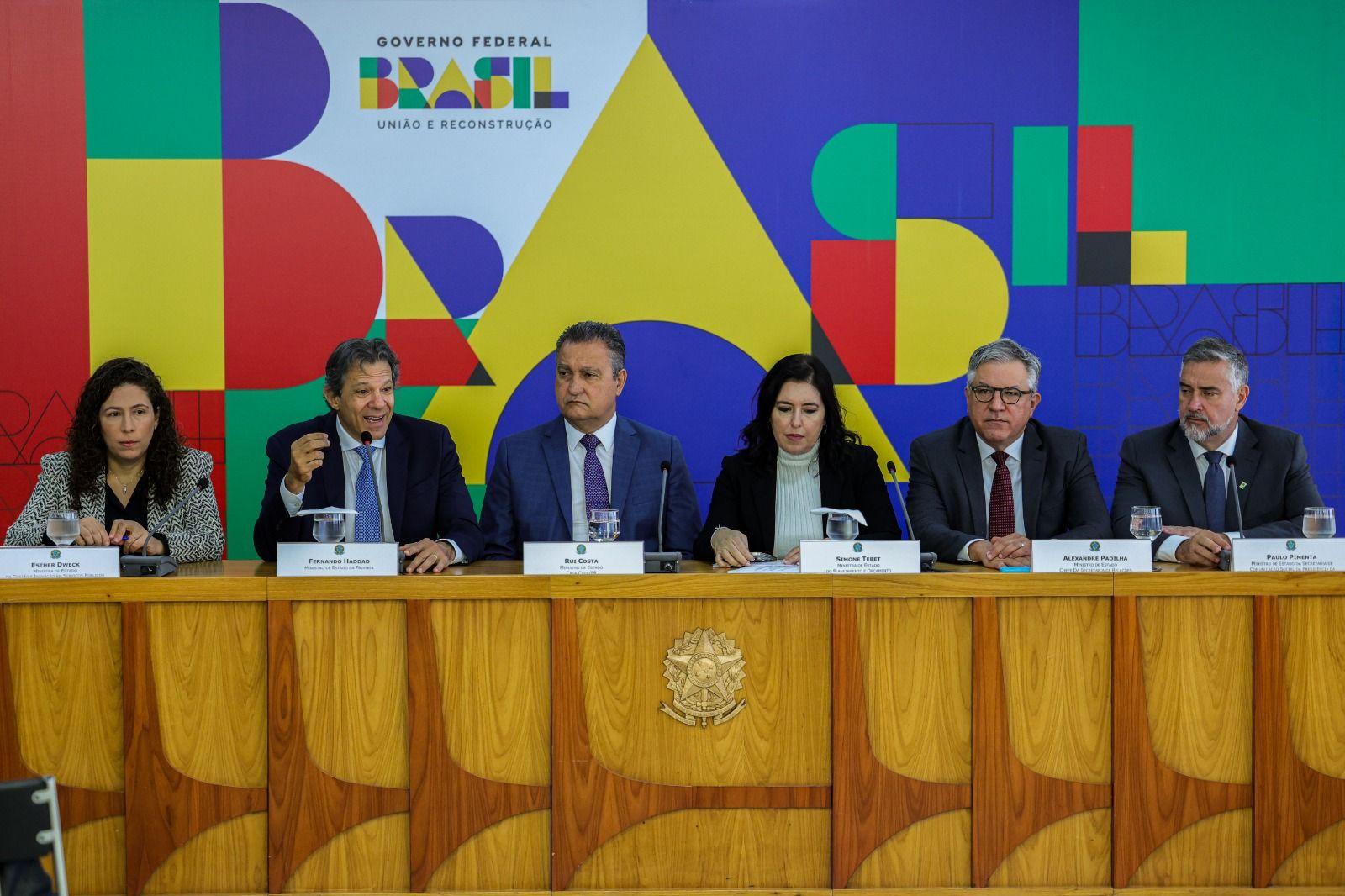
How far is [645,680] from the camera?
233 cm

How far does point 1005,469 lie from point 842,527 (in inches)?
38.5

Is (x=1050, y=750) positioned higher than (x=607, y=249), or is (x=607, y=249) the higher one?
(x=607, y=249)

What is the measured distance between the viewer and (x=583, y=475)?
10.8 ft

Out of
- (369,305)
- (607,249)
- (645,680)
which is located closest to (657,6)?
(607,249)

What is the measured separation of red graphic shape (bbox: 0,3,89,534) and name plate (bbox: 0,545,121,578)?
69.0 inches

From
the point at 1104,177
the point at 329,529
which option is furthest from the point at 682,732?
the point at 1104,177

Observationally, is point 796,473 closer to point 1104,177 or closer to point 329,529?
point 329,529

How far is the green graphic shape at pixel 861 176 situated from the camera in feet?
12.8

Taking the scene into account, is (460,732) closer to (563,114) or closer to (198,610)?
(198,610)

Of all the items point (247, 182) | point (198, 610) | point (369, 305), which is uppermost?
point (247, 182)

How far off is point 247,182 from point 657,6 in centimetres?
154

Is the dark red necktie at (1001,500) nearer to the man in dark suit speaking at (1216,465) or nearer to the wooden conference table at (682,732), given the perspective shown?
the man in dark suit speaking at (1216,465)

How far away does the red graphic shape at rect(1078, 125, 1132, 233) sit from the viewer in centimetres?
389

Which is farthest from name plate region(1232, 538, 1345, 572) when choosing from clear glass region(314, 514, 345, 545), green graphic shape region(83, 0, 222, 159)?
green graphic shape region(83, 0, 222, 159)
